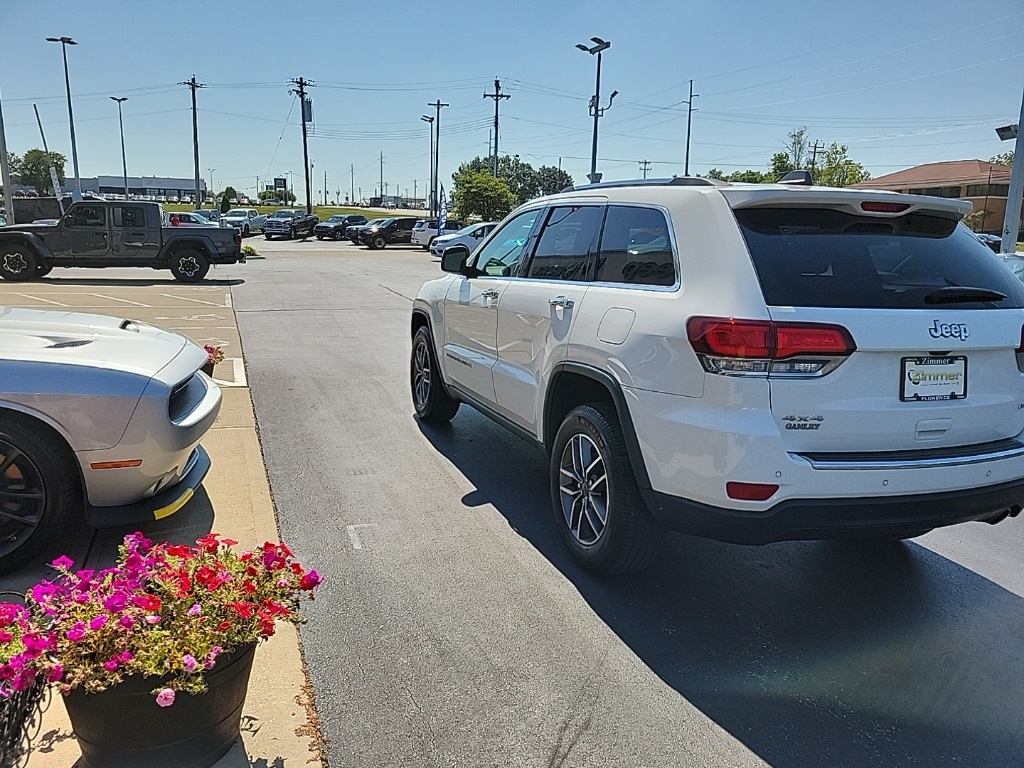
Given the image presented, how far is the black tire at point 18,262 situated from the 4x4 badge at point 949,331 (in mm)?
19764

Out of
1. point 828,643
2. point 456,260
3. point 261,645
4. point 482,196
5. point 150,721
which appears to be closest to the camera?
point 150,721

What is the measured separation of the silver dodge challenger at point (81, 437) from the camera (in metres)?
3.45

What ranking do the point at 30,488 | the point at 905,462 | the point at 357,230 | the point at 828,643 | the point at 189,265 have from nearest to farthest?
the point at 905,462, the point at 828,643, the point at 30,488, the point at 189,265, the point at 357,230

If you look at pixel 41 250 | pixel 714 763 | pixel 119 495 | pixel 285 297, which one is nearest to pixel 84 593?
pixel 119 495

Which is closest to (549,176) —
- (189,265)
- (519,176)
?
(519,176)

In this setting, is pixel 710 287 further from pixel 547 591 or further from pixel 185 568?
pixel 185 568

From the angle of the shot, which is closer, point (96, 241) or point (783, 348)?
point (783, 348)

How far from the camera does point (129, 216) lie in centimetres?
1841

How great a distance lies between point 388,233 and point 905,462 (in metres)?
38.0

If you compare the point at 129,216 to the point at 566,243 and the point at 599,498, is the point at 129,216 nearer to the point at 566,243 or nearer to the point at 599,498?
the point at 566,243

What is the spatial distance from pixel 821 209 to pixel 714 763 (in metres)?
2.19

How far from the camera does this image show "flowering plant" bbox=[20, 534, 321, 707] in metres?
2.09

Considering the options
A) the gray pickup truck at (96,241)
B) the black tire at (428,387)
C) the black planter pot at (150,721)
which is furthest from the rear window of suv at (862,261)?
the gray pickup truck at (96,241)

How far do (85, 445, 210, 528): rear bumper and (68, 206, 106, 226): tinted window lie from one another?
1658 cm
